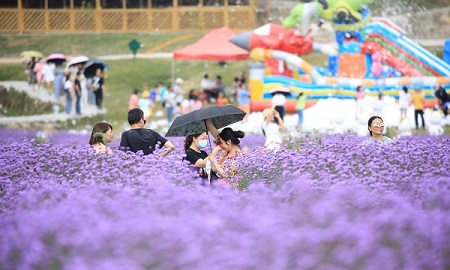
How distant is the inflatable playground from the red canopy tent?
0.99 meters

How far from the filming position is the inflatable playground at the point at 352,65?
2484 cm

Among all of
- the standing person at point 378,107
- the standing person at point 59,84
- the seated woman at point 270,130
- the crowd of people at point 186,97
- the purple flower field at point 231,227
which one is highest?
the standing person at point 59,84

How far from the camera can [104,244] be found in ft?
15.9

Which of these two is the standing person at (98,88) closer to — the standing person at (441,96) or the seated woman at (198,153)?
the standing person at (441,96)

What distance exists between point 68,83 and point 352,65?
8141 millimetres

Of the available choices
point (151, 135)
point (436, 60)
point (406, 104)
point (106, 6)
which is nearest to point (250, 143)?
point (151, 135)

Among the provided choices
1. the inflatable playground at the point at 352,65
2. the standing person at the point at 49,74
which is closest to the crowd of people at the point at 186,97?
the inflatable playground at the point at 352,65

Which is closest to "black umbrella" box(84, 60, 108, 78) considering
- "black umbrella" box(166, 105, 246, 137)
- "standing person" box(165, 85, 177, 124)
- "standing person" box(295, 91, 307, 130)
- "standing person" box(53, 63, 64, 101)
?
"standing person" box(53, 63, 64, 101)

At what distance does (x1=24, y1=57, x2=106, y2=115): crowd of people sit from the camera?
2750 cm

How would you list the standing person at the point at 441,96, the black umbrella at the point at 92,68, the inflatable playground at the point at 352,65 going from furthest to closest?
1. the black umbrella at the point at 92,68
2. the inflatable playground at the point at 352,65
3. the standing person at the point at 441,96

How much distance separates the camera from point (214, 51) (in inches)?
1113

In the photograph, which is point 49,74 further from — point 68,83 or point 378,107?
point 378,107

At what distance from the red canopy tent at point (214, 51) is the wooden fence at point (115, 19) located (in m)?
13.8

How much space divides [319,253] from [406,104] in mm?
19167
